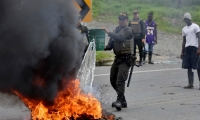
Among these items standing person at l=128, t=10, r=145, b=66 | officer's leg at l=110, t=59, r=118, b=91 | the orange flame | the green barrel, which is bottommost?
the orange flame

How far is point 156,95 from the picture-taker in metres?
11.2

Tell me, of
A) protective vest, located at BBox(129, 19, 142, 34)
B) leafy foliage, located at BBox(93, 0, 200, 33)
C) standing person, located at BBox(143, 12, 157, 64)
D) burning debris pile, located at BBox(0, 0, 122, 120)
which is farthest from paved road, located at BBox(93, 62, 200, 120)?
leafy foliage, located at BBox(93, 0, 200, 33)

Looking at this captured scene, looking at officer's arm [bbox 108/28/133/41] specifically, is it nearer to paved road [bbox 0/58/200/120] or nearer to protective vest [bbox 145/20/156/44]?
paved road [bbox 0/58/200/120]

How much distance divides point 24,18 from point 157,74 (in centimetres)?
904

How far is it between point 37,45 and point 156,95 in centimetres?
522

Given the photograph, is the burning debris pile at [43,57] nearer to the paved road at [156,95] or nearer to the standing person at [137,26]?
the paved road at [156,95]

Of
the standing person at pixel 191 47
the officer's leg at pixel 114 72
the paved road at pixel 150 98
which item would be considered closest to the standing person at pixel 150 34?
the paved road at pixel 150 98

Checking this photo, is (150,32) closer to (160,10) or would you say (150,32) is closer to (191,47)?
(191,47)

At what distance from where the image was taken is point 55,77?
6961 mm

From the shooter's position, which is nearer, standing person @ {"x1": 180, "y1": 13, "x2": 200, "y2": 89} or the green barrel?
the green barrel

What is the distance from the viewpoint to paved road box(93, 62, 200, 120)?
354 inches

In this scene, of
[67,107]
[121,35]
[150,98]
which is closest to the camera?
[67,107]

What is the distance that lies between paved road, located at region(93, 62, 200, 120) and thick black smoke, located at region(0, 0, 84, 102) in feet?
6.80

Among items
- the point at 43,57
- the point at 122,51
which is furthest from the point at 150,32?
the point at 43,57
